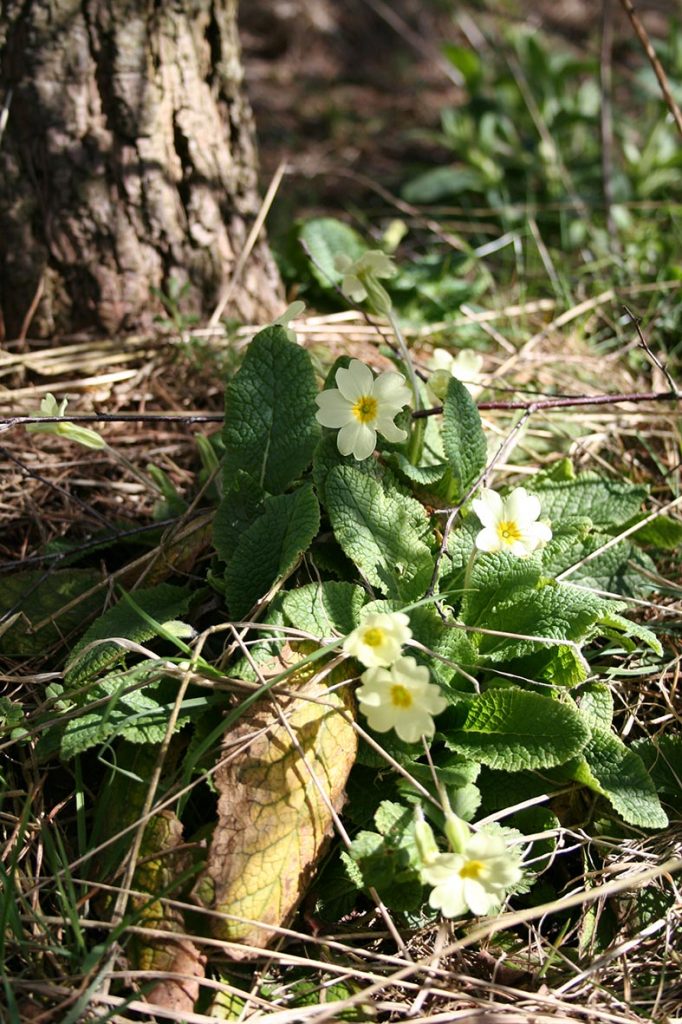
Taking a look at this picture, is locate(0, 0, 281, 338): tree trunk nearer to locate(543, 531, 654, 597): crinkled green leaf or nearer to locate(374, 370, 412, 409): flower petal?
locate(374, 370, 412, 409): flower petal

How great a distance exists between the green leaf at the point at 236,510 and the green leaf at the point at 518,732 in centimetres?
54

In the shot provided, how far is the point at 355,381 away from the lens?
1.70 m

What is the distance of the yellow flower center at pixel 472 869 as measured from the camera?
4.47 feet

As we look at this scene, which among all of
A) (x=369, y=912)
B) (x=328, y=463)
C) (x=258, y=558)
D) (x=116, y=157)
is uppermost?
(x=116, y=157)

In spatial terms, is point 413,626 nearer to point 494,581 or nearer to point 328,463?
point 494,581

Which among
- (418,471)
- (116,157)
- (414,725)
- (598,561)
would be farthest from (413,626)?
(116,157)

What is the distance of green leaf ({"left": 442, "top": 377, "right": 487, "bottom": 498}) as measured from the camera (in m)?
1.83

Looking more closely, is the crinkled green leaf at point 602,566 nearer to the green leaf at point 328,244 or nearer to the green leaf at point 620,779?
the green leaf at point 620,779

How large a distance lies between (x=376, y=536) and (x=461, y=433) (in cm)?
28

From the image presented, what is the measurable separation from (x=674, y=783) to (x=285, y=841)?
749 millimetres

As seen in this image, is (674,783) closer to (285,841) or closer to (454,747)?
(454,747)

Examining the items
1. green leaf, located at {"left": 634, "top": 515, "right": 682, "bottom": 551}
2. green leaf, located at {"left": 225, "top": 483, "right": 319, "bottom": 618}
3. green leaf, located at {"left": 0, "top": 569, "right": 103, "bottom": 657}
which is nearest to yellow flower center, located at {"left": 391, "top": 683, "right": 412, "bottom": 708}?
green leaf, located at {"left": 225, "top": 483, "right": 319, "bottom": 618}

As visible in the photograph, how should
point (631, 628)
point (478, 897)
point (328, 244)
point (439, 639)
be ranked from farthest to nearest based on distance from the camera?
point (328, 244) → point (631, 628) → point (439, 639) → point (478, 897)

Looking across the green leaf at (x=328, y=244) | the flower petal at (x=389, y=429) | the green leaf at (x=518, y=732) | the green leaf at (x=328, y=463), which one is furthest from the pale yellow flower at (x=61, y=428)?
the green leaf at (x=328, y=244)
